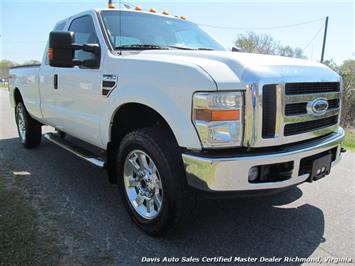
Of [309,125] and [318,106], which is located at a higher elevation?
[318,106]

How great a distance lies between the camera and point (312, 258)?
104 inches

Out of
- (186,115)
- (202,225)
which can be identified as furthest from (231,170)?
(202,225)

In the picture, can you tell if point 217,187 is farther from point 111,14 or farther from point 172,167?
point 111,14

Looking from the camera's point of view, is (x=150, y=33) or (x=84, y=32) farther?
(x=84, y=32)

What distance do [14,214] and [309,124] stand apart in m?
2.88

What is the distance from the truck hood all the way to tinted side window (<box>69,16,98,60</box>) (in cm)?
113

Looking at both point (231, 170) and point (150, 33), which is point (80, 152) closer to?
point (150, 33)

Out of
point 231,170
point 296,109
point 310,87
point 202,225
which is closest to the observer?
point 231,170

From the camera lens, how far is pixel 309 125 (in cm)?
284

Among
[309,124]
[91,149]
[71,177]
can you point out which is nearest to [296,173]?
[309,124]

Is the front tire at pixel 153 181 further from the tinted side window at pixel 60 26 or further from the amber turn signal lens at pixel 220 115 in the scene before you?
the tinted side window at pixel 60 26

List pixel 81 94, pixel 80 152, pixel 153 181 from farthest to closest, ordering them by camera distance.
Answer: pixel 80 152
pixel 81 94
pixel 153 181

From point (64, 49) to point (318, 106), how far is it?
7.61ft

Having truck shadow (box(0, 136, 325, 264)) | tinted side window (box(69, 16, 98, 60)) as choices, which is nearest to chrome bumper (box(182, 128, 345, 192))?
truck shadow (box(0, 136, 325, 264))
